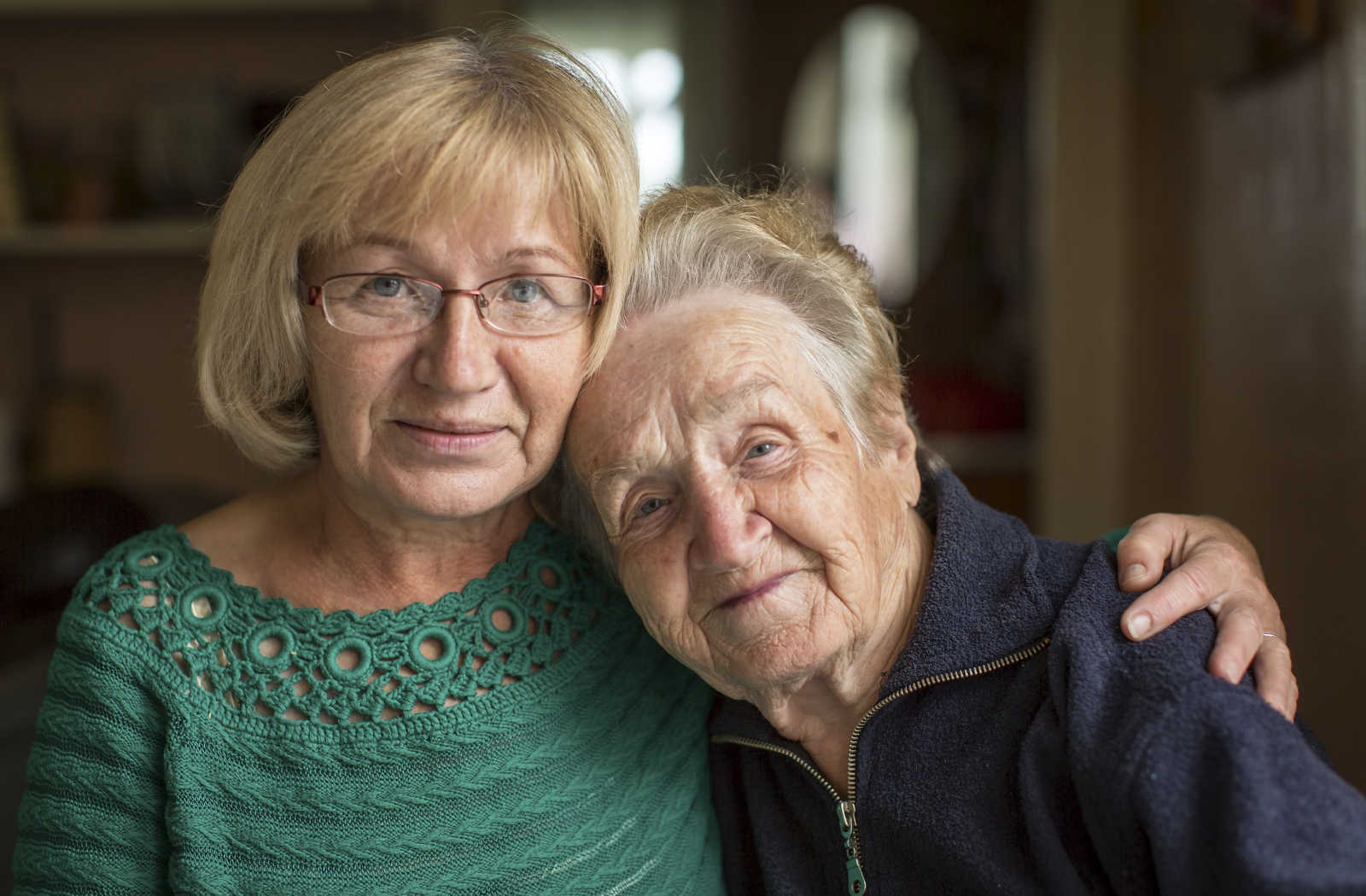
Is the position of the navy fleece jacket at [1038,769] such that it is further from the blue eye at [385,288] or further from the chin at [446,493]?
the blue eye at [385,288]

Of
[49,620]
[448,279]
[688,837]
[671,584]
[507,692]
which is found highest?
[448,279]

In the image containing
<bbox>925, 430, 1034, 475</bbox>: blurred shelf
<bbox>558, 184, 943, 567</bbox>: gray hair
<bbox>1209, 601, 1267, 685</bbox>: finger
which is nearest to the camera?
<bbox>1209, 601, 1267, 685</bbox>: finger

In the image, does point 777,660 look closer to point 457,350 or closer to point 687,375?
point 687,375

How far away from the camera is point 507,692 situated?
124 cm

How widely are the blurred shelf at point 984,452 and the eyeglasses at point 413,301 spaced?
3156 millimetres

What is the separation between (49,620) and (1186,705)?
208 cm

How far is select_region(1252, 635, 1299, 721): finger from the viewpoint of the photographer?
3.49 ft

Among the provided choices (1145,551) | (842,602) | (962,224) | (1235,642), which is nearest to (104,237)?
(962,224)

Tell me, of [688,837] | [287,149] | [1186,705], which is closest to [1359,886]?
[1186,705]

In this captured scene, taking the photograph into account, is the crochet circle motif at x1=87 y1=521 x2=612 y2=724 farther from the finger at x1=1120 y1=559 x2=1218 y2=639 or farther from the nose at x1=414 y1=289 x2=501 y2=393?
the finger at x1=1120 y1=559 x2=1218 y2=639

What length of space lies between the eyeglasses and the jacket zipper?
0.50 m

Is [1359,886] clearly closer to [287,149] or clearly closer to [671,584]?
[671,584]

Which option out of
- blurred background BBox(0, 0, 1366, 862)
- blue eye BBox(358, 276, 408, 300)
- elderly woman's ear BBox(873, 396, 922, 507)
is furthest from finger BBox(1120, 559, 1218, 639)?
blurred background BBox(0, 0, 1366, 862)

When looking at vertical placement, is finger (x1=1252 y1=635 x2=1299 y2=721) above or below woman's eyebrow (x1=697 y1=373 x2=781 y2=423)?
below
